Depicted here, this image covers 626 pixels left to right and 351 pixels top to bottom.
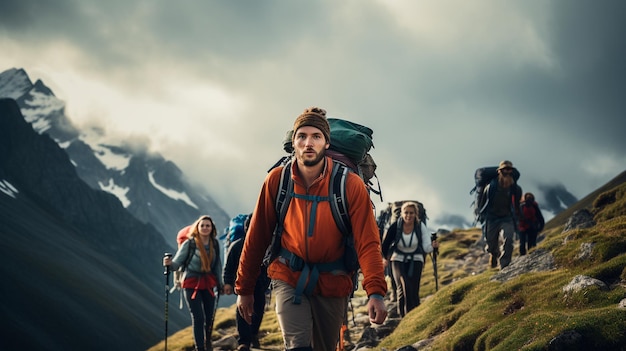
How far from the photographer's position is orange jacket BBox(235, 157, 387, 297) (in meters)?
6.71

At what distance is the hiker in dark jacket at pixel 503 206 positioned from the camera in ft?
62.7

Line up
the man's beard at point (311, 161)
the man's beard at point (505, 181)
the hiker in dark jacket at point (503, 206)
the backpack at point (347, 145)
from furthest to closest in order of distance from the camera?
the man's beard at point (505, 181) → the hiker in dark jacket at point (503, 206) → the backpack at point (347, 145) → the man's beard at point (311, 161)

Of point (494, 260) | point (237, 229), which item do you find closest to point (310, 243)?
point (237, 229)

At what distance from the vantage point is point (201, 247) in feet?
49.7

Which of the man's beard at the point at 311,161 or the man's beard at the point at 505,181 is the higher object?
the man's beard at the point at 505,181

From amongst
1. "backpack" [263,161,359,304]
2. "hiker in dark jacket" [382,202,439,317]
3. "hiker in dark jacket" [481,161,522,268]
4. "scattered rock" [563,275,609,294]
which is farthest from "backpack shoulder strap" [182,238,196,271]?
"hiker in dark jacket" [481,161,522,268]

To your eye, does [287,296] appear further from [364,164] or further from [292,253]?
[364,164]

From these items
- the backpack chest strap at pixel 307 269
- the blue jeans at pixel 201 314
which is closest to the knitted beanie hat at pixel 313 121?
the backpack chest strap at pixel 307 269

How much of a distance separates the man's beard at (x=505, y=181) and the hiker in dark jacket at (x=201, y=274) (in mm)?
10185

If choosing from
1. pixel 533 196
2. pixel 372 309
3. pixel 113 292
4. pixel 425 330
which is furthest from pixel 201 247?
pixel 113 292

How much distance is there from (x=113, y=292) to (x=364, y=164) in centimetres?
19140

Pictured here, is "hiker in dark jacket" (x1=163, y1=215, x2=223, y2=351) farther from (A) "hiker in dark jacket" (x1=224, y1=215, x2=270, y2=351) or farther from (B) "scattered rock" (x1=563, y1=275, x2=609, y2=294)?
(B) "scattered rock" (x1=563, y1=275, x2=609, y2=294)

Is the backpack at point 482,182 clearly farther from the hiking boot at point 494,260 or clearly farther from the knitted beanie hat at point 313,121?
the knitted beanie hat at point 313,121

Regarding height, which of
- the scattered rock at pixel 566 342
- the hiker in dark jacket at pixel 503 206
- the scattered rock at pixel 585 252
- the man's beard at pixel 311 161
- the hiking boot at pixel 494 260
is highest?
the hiker in dark jacket at pixel 503 206
